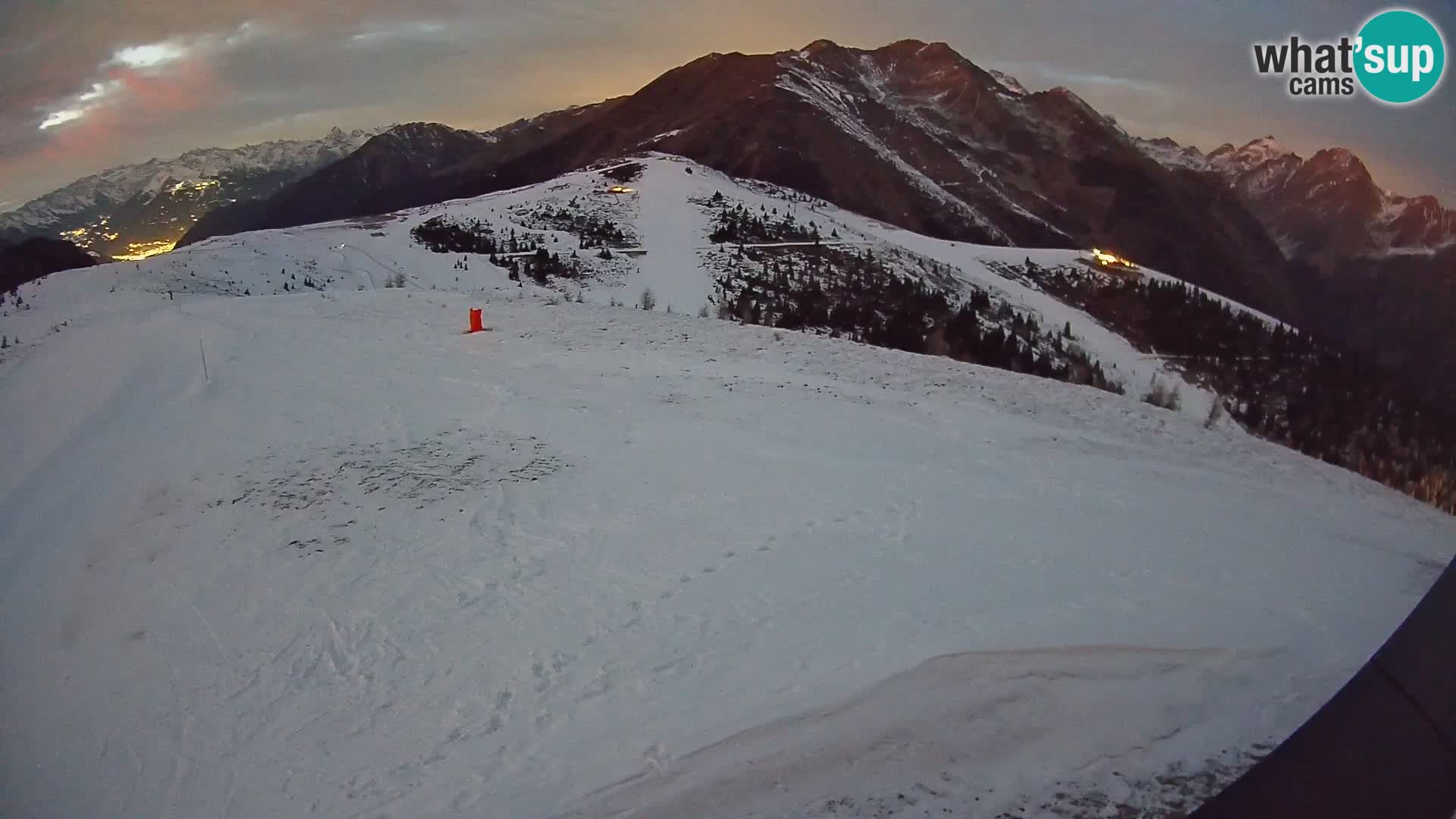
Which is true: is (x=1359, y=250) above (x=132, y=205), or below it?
below

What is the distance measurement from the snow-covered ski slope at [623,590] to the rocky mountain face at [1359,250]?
1.11m

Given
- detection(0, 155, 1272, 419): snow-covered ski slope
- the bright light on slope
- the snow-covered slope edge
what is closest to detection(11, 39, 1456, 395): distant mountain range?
the bright light on slope

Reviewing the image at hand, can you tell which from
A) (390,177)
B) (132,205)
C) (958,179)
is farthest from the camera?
(390,177)

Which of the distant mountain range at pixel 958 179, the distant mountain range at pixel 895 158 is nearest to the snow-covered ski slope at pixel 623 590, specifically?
the distant mountain range at pixel 958 179

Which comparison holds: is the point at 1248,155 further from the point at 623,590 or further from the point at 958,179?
the point at 958,179

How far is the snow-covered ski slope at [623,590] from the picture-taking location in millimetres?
4238

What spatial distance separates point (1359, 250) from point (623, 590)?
568 cm

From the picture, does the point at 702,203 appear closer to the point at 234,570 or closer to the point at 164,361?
the point at 164,361

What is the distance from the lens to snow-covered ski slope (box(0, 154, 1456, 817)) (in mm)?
4238

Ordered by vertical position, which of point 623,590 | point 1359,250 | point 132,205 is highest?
point 132,205

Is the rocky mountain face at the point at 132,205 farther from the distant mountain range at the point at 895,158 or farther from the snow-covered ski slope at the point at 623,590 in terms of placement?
the distant mountain range at the point at 895,158

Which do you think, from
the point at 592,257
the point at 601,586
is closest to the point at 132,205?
the point at 601,586

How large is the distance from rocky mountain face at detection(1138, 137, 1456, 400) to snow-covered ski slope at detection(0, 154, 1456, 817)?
111 cm

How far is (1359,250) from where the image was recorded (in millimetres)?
5918
